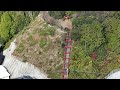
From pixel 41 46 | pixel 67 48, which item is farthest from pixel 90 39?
→ pixel 41 46

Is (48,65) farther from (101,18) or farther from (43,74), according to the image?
(101,18)

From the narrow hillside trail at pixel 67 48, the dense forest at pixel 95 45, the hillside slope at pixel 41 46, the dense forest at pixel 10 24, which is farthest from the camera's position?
the dense forest at pixel 10 24

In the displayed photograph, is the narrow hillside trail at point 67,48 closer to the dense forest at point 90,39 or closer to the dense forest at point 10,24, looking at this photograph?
the dense forest at point 90,39

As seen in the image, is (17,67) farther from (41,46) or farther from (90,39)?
(90,39)

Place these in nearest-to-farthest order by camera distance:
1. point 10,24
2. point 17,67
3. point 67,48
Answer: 1. point 17,67
2. point 67,48
3. point 10,24

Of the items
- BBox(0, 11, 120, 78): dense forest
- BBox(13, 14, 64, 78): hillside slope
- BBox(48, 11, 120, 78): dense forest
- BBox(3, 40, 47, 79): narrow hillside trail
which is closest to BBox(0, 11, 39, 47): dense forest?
BBox(0, 11, 120, 78): dense forest

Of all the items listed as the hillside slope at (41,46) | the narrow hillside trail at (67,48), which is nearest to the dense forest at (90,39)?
the narrow hillside trail at (67,48)
